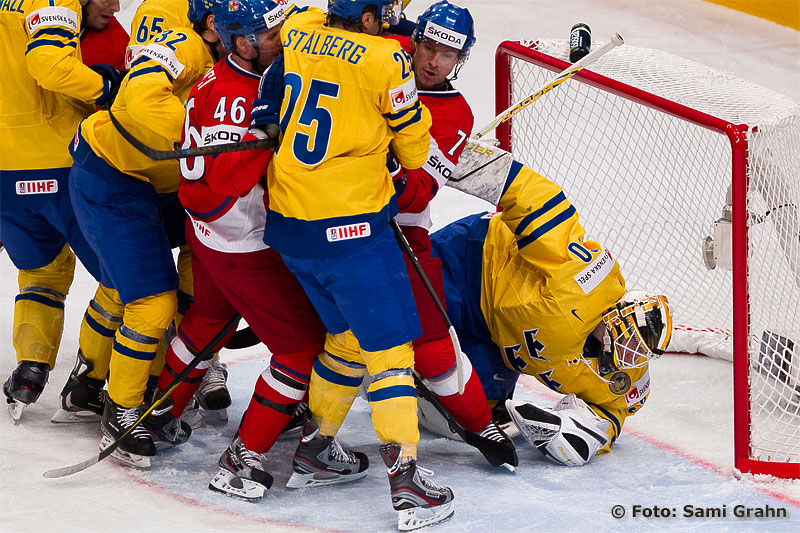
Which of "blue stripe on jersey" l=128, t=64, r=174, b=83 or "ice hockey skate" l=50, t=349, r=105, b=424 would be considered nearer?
"blue stripe on jersey" l=128, t=64, r=174, b=83

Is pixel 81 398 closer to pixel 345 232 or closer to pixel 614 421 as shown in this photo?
pixel 345 232

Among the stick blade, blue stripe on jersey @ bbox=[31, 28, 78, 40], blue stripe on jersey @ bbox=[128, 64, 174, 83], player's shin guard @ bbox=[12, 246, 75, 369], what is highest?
blue stripe on jersey @ bbox=[31, 28, 78, 40]

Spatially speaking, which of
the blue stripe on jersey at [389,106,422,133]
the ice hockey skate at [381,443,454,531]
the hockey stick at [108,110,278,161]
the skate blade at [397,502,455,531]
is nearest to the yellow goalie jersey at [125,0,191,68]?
the hockey stick at [108,110,278,161]

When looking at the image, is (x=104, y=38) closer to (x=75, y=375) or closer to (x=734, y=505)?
(x=75, y=375)

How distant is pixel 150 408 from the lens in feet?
10.3

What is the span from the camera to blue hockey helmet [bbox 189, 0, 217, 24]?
3064 millimetres

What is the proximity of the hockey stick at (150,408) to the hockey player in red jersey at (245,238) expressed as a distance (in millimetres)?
121

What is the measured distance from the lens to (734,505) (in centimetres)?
285

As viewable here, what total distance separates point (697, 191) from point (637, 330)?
109cm

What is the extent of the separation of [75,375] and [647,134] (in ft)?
7.64

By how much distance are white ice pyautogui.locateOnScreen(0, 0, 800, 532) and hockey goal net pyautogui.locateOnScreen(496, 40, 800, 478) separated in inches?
8.3

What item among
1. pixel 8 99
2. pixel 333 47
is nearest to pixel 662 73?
pixel 333 47

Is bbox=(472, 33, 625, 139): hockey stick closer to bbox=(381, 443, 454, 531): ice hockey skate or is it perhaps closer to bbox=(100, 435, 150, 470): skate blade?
bbox=(381, 443, 454, 531): ice hockey skate

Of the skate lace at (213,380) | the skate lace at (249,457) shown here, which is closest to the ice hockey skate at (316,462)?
the skate lace at (249,457)
